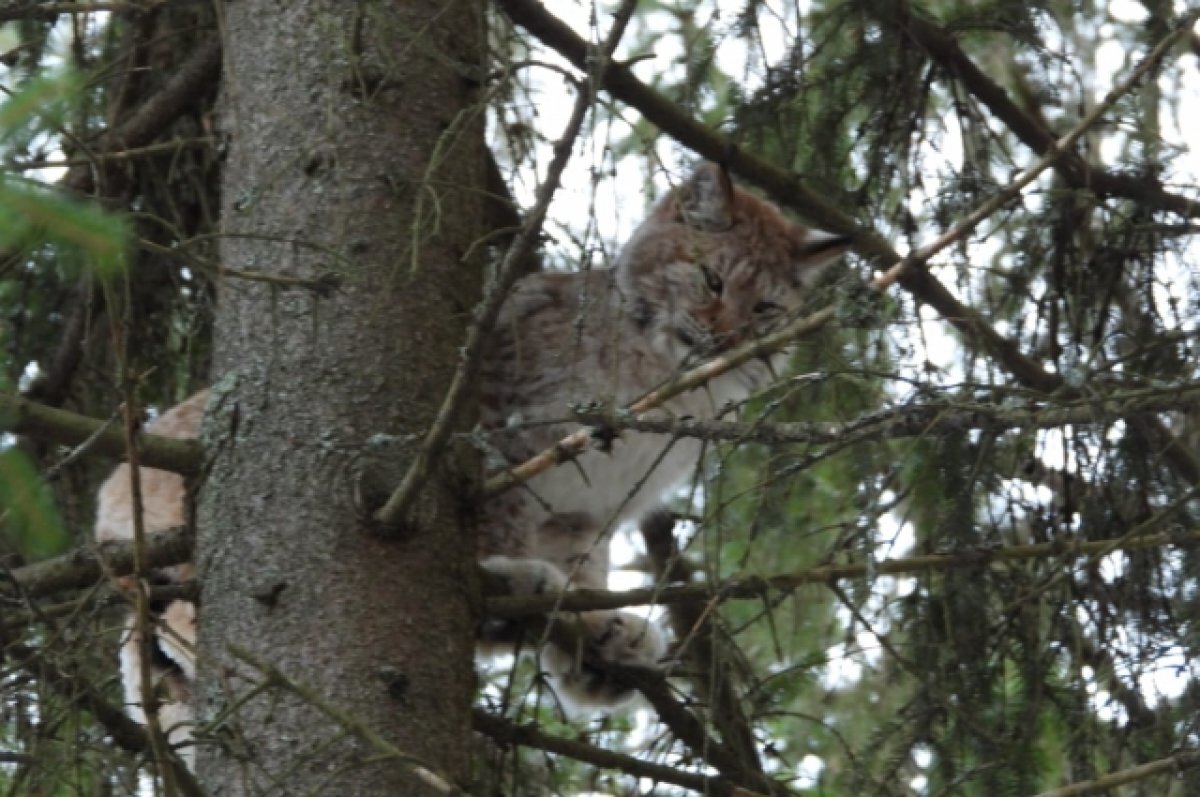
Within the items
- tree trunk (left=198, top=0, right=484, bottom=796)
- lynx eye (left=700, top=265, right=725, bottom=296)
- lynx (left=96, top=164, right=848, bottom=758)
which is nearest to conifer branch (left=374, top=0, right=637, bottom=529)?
tree trunk (left=198, top=0, right=484, bottom=796)

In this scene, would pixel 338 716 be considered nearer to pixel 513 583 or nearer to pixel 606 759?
pixel 606 759

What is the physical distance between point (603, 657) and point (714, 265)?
1.16 metres

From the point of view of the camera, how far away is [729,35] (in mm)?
4039

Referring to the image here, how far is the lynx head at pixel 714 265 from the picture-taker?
492 centimetres

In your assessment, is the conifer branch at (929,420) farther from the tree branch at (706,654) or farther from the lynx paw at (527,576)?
the lynx paw at (527,576)

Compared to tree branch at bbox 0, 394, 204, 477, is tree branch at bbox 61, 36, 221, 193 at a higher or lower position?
higher

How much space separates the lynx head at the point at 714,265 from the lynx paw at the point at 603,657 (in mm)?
762

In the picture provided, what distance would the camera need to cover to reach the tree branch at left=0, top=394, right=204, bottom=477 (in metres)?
2.62

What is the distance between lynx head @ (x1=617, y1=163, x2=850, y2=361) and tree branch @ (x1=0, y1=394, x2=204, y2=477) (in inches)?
76.6

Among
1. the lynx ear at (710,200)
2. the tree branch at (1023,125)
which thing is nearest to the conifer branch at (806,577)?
the tree branch at (1023,125)

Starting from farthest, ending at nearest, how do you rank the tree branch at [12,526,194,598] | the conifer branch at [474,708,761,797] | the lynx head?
the lynx head, the conifer branch at [474,708,761,797], the tree branch at [12,526,194,598]

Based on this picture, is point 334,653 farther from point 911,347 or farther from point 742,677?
point 911,347

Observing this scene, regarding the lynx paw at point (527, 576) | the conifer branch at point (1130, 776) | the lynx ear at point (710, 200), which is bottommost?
the conifer branch at point (1130, 776)

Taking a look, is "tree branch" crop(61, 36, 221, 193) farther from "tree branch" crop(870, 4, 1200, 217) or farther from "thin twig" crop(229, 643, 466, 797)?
"thin twig" crop(229, 643, 466, 797)
